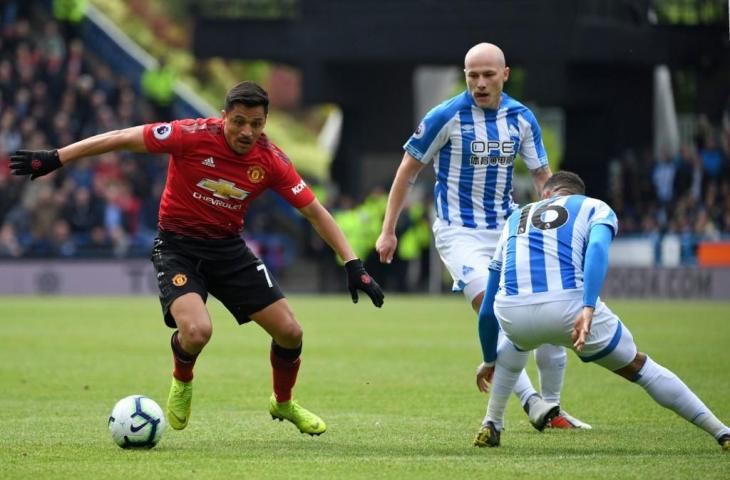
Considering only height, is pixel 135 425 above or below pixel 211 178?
below

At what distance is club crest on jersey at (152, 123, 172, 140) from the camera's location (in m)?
8.13

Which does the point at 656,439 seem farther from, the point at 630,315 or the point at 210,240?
the point at 630,315

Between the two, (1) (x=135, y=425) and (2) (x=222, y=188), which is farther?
(2) (x=222, y=188)

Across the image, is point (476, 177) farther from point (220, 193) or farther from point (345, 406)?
point (345, 406)

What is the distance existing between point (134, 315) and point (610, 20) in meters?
10.5

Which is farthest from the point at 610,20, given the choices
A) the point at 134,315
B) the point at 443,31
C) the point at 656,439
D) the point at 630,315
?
the point at 656,439

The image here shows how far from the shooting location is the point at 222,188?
8320mm

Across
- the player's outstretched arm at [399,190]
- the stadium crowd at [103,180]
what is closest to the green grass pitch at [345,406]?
the player's outstretched arm at [399,190]

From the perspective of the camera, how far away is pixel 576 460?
7531 mm

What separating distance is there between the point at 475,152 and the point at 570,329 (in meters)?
1.99

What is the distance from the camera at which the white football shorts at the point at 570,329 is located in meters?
7.46

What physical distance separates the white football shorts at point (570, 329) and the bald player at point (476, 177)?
53.3 inches

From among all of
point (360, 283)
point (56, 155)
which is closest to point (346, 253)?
point (360, 283)

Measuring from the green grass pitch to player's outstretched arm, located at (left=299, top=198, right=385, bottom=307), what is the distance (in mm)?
907
